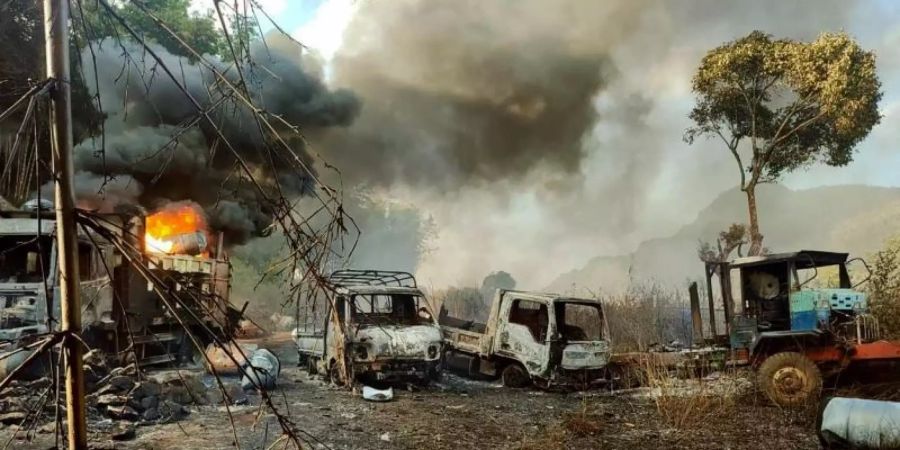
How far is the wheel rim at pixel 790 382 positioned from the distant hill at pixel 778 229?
32.6 metres

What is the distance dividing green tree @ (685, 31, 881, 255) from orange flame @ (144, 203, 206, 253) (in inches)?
504

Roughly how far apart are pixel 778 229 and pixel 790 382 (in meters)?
47.8

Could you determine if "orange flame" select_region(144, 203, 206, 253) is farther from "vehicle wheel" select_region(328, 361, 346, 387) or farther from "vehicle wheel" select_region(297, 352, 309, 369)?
"vehicle wheel" select_region(328, 361, 346, 387)

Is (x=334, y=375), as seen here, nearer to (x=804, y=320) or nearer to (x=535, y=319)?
(x=535, y=319)

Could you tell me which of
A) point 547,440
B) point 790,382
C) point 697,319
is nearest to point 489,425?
point 547,440

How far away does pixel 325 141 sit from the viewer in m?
22.4

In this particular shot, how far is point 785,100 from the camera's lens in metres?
16.2

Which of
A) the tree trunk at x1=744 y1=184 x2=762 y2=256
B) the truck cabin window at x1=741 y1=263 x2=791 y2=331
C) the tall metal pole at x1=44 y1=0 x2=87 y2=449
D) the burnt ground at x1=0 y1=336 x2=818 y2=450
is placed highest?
the tree trunk at x1=744 y1=184 x2=762 y2=256

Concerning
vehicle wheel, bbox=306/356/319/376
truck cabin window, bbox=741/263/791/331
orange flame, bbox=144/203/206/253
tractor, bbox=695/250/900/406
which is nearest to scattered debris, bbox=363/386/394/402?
vehicle wheel, bbox=306/356/319/376

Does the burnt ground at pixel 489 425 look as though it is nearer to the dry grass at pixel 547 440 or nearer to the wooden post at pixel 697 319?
the dry grass at pixel 547 440

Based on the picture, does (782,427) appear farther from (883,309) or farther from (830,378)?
(883,309)

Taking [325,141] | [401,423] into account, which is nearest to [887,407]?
[401,423]

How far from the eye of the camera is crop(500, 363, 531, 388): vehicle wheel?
36.5 feet

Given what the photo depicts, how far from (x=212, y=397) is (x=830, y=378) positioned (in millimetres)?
9369
